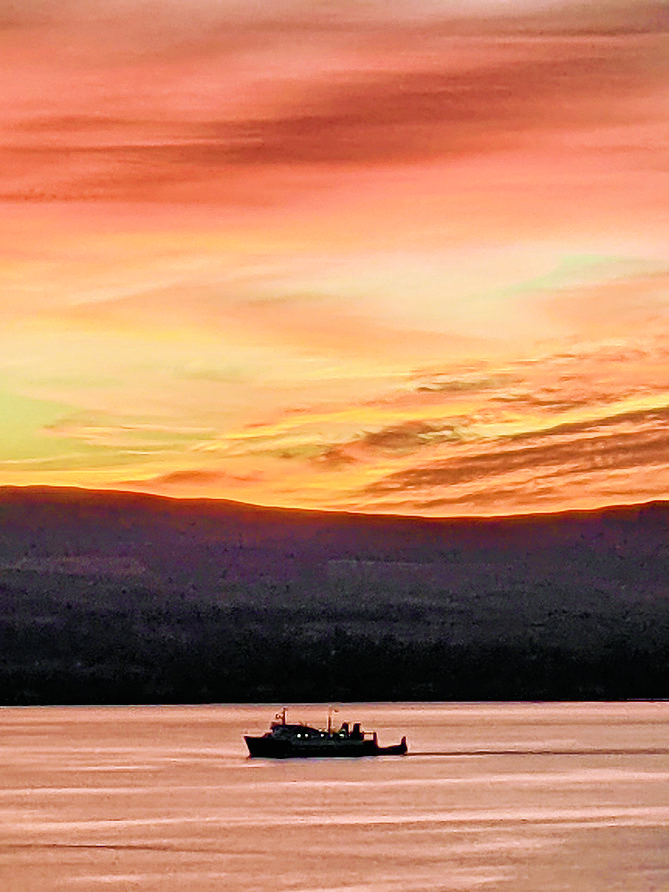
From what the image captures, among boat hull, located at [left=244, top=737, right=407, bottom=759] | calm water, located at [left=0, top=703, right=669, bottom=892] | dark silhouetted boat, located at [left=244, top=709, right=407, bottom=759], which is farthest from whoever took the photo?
boat hull, located at [left=244, top=737, right=407, bottom=759]

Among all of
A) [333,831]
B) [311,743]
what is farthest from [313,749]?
[333,831]

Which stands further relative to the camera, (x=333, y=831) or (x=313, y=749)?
(x=313, y=749)

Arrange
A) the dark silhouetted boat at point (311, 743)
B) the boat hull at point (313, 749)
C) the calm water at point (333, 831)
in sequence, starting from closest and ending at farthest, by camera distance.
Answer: the calm water at point (333, 831) < the dark silhouetted boat at point (311, 743) < the boat hull at point (313, 749)

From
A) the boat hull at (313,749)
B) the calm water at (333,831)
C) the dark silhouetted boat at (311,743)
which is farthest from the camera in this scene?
the boat hull at (313,749)

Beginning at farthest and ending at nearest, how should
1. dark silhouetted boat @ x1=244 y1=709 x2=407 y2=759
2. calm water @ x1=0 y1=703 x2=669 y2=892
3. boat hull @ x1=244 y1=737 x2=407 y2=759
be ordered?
boat hull @ x1=244 y1=737 x2=407 y2=759, dark silhouetted boat @ x1=244 y1=709 x2=407 y2=759, calm water @ x1=0 y1=703 x2=669 y2=892

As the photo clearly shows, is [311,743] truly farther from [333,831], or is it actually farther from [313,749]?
[333,831]

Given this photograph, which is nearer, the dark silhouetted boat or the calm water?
the calm water

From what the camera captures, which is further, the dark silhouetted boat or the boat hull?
the boat hull

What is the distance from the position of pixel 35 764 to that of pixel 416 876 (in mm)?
122009

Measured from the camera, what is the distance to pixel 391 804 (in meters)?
129

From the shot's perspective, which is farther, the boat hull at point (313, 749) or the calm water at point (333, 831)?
the boat hull at point (313, 749)

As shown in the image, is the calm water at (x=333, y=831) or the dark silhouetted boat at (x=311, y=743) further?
the dark silhouetted boat at (x=311, y=743)

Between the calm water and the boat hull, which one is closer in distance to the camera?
the calm water

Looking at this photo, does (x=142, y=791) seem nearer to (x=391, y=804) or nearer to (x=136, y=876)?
(x=391, y=804)
